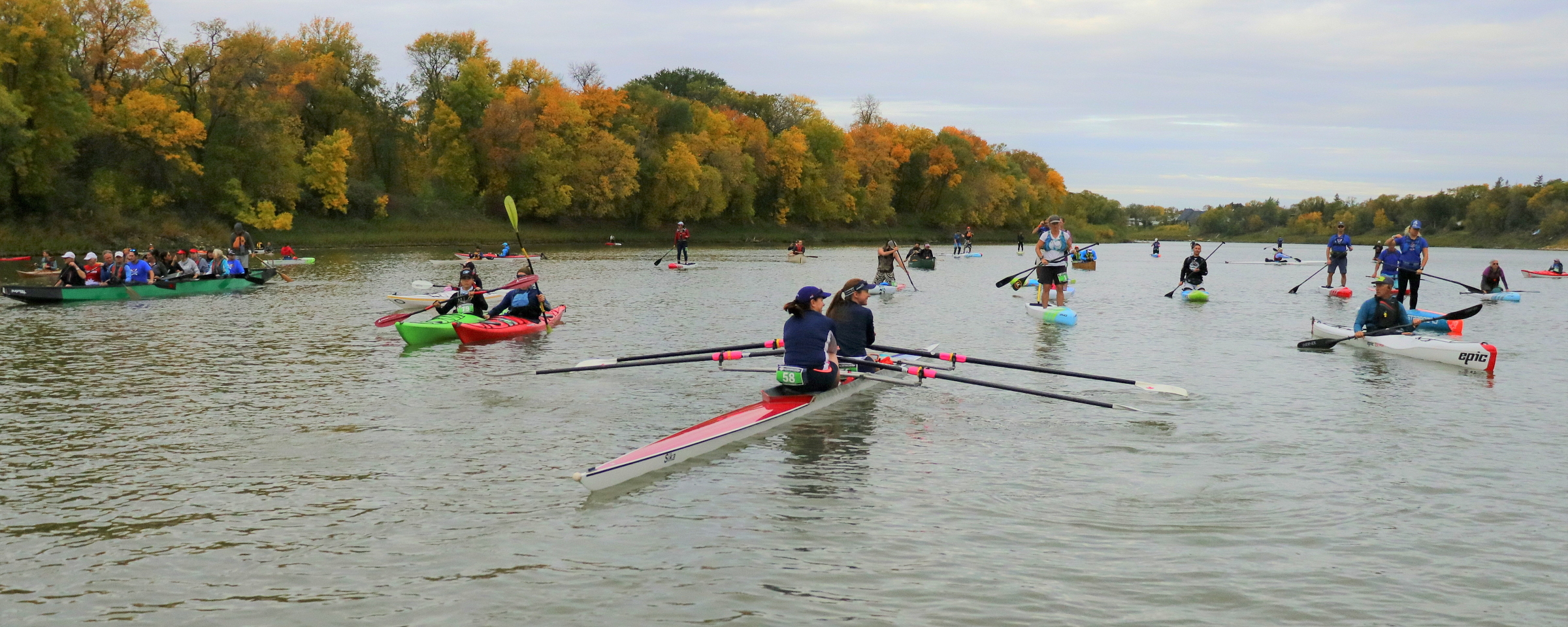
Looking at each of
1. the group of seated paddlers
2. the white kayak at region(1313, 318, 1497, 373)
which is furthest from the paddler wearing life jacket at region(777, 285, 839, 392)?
the white kayak at region(1313, 318, 1497, 373)

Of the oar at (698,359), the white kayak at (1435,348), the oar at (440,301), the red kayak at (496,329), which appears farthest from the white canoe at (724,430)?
the white kayak at (1435,348)

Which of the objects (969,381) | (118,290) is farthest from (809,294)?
(118,290)

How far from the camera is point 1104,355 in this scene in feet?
61.7

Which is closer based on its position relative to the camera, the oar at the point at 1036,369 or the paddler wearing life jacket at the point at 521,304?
the oar at the point at 1036,369

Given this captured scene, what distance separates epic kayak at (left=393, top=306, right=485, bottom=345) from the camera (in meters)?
19.0

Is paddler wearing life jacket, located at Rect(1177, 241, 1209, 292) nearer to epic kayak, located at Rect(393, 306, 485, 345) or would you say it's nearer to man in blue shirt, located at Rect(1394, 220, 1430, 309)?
man in blue shirt, located at Rect(1394, 220, 1430, 309)

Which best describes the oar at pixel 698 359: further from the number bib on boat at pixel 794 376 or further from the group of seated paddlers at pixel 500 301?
the group of seated paddlers at pixel 500 301

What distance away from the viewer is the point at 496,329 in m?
20.0

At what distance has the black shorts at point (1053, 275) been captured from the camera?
24.1 m

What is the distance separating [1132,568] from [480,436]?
7.13m

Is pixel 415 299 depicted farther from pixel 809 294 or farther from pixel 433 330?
pixel 809 294

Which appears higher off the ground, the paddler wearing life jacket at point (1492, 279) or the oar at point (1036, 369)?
the paddler wearing life jacket at point (1492, 279)

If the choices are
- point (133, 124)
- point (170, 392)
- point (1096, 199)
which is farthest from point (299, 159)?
point (1096, 199)

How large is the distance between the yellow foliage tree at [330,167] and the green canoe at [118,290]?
40.4 meters
